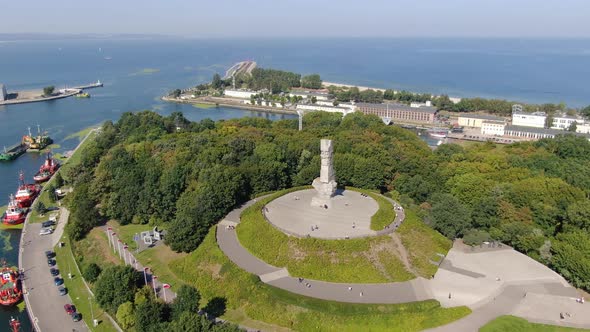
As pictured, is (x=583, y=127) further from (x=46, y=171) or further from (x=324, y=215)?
(x=46, y=171)

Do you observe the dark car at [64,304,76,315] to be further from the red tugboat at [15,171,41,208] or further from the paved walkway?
the red tugboat at [15,171,41,208]

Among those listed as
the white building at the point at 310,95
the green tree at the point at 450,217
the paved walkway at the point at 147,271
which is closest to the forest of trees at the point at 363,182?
the green tree at the point at 450,217

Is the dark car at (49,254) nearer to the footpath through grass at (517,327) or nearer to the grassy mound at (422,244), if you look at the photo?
the grassy mound at (422,244)

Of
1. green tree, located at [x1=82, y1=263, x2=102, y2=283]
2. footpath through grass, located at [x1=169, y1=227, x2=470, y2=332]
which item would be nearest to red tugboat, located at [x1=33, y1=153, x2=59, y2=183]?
green tree, located at [x1=82, y1=263, x2=102, y2=283]

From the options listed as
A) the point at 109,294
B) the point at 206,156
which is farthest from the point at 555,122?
the point at 109,294

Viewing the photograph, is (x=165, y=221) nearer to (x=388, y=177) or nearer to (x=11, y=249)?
(x=11, y=249)

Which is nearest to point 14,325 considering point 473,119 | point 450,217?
point 450,217
